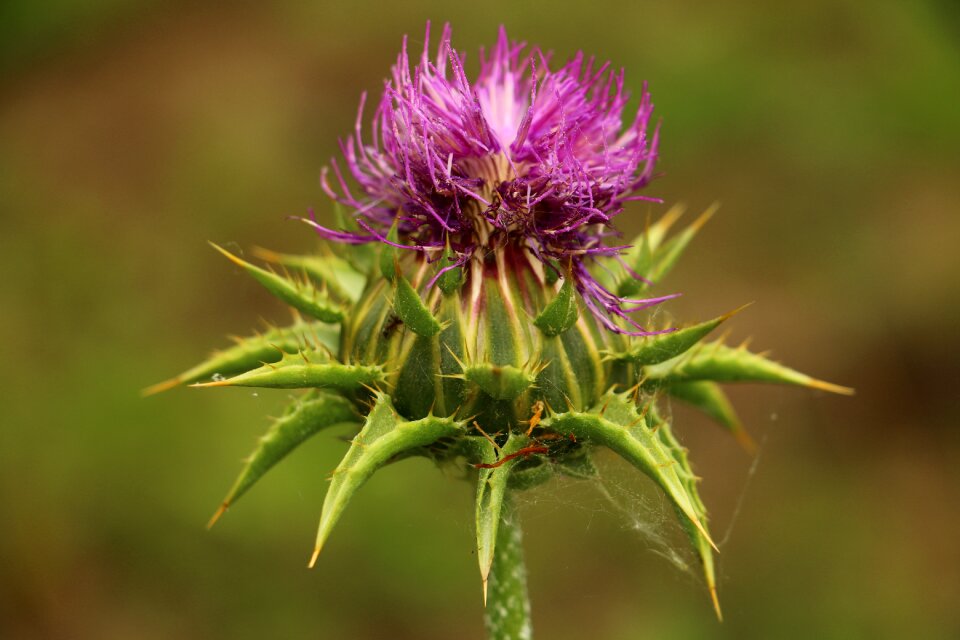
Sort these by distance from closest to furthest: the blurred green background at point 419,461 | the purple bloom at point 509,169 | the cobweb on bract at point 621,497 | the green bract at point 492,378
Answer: the green bract at point 492,378
the purple bloom at point 509,169
the cobweb on bract at point 621,497
the blurred green background at point 419,461

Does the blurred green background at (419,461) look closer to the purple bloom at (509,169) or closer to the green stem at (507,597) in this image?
the green stem at (507,597)

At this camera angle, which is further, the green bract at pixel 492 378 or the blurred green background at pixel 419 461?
the blurred green background at pixel 419 461

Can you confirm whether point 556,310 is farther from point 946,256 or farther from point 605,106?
point 946,256

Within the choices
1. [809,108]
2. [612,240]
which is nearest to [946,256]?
[809,108]

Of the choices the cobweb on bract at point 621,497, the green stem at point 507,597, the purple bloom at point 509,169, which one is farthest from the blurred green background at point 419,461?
the purple bloom at point 509,169

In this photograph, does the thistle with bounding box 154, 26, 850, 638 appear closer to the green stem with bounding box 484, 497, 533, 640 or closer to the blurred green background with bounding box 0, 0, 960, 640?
the green stem with bounding box 484, 497, 533, 640

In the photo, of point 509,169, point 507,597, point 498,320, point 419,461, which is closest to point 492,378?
point 498,320

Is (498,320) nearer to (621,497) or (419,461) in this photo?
(621,497)
